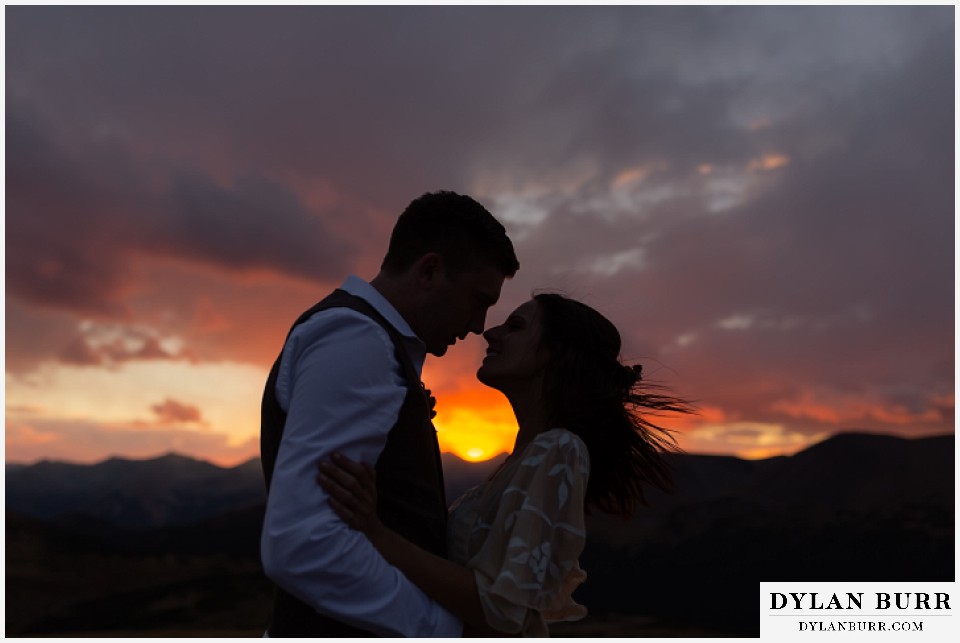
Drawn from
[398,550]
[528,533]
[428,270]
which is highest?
[428,270]

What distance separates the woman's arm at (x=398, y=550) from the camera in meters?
2.24

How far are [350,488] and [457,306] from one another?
948mm

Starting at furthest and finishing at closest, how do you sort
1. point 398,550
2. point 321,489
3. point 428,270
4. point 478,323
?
point 478,323, point 428,270, point 398,550, point 321,489

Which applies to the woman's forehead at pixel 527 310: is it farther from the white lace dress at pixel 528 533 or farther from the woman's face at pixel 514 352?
the white lace dress at pixel 528 533

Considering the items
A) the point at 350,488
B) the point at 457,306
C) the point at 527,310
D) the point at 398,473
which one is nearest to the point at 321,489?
the point at 350,488

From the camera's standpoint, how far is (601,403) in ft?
10.8

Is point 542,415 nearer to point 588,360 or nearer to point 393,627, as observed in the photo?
point 588,360

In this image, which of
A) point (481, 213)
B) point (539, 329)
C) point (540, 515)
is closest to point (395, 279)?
point (481, 213)

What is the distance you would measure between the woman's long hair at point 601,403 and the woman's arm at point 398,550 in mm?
876

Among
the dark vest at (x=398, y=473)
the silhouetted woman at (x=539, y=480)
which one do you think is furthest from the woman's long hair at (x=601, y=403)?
the dark vest at (x=398, y=473)

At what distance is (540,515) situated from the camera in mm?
2697

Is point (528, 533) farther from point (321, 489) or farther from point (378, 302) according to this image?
point (378, 302)

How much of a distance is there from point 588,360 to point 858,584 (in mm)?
2774

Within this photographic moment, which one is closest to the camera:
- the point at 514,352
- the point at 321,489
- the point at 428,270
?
the point at 321,489
